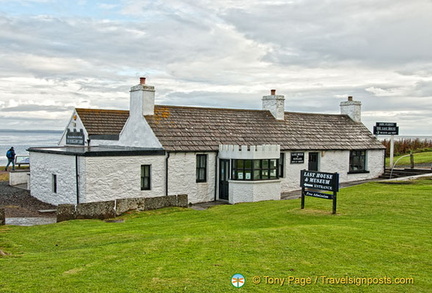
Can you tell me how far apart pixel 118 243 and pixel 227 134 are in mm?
15237

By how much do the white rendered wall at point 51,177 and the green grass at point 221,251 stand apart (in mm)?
5021

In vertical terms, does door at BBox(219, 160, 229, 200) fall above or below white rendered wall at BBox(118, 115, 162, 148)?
below

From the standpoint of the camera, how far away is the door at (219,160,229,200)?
24.7 m

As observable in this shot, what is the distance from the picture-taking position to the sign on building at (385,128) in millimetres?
34281

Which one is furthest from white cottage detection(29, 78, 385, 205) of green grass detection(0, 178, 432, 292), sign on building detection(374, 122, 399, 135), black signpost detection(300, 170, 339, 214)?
black signpost detection(300, 170, 339, 214)

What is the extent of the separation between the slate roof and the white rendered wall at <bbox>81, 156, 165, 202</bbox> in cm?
147

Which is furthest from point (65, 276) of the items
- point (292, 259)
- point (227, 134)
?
point (227, 134)

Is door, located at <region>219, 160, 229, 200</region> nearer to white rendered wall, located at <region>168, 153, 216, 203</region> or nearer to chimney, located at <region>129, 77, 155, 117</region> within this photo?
white rendered wall, located at <region>168, 153, 216, 203</region>

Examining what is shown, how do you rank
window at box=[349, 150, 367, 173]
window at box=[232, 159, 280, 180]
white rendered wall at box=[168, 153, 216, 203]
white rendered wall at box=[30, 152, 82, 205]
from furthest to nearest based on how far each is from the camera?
1. window at box=[349, 150, 367, 173]
2. window at box=[232, 159, 280, 180]
3. white rendered wall at box=[168, 153, 216, 203]
4. white rendered wall at box=[30, 152, 82, 205]

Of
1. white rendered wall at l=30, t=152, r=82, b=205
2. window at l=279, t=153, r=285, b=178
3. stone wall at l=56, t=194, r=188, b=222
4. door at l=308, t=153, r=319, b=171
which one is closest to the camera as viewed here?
stone wall at l=56, t=194, r=188, b=222

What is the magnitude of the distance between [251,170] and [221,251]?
13306 mm

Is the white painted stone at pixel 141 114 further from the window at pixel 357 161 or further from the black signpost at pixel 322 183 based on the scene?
the window at pixel 357 161

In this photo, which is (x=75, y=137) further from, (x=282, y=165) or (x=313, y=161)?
(x=313, y=161)

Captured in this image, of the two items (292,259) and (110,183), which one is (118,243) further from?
(110,183)
